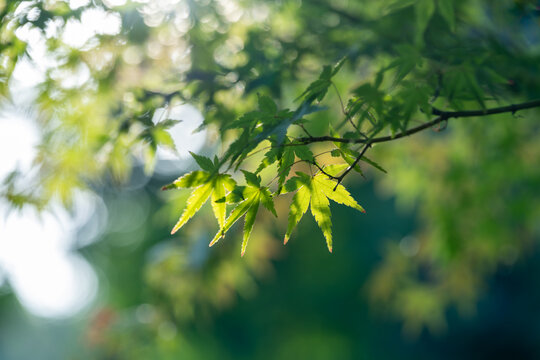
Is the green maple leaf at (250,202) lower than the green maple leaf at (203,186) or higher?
lower

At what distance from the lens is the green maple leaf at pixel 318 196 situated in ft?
3.02

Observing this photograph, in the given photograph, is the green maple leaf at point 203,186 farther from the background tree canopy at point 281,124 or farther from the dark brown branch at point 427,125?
the dark brown branch at point 427,125

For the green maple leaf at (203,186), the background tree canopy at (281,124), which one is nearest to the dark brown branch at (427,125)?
the background tree canopy at (281,124)

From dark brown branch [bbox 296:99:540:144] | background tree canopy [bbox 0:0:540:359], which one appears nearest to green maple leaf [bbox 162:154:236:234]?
background tree canopy [bbox 0:0:540:359]

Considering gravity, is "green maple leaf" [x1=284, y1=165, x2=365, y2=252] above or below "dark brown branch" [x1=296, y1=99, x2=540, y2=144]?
below

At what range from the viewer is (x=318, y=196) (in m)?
0.94

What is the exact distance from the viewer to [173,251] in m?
2.55

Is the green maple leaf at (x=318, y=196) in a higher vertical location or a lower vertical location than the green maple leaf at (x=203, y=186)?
lower

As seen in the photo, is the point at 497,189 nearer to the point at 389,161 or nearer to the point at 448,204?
the point at 448,204

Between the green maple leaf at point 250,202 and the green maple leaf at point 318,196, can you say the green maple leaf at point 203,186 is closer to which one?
the green maple leaf at point 250,202

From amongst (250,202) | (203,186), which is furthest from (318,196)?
(203,186)

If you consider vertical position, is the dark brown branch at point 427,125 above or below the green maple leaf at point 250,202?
above

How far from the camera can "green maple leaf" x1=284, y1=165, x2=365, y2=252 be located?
3.02 ft

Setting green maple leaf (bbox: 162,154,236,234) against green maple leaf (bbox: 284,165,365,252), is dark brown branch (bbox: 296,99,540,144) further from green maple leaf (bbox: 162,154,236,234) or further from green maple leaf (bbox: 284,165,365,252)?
green maple leaf (bbox: 162,154,236,234)
